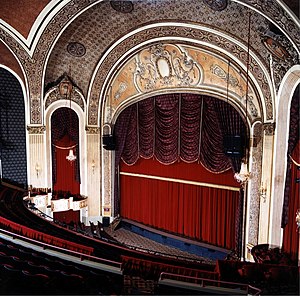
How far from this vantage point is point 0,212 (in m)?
7.30

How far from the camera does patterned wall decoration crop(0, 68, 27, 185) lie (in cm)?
958

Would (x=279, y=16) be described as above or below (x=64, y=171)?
above

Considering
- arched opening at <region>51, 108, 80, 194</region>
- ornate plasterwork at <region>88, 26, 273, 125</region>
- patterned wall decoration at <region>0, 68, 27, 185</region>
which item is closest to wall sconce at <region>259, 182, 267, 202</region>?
ornate plasterwork at <region>88, 26, 273, 125</region>

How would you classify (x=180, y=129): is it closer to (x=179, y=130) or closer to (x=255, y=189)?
(x=179, y=130)

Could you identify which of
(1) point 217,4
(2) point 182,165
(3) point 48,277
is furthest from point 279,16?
(2) point 182,165

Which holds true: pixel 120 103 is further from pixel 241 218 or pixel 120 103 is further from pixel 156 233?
pixel 241 218

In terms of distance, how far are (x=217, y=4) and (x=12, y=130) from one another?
6941mm

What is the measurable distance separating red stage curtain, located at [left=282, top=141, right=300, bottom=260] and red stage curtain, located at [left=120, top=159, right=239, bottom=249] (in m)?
2.60

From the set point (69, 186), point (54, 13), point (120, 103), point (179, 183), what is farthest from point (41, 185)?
point (54, 13)

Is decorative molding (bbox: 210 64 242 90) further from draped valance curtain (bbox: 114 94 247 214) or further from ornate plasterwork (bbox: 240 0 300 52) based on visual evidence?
ornate plasterwork (bbox: 240 0 300 52)

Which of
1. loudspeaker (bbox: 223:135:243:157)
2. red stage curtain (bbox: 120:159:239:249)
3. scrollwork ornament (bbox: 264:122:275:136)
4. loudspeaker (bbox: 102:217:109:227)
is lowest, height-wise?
loudspeaker (bbox: 102:217:109:227)

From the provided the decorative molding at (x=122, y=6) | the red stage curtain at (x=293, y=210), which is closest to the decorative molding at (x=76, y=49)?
the decorative molding at (x=122, y=6)

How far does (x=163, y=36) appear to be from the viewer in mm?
8914

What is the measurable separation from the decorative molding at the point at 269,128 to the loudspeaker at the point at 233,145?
25.1 inches
